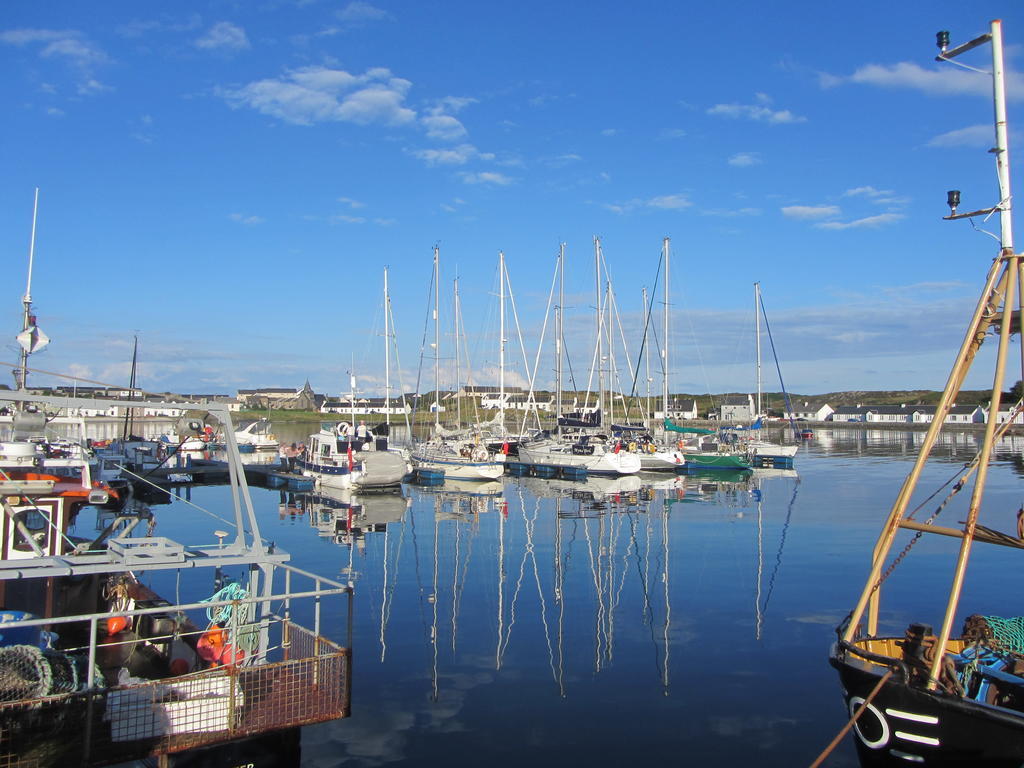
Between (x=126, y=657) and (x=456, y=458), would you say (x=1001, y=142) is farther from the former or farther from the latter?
(x=456, y=458)

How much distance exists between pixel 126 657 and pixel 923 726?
1214cm

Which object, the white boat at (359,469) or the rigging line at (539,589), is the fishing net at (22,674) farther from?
the white boat at (359,469)

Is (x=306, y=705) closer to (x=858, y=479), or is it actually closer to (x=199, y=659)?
(x=199, y=659)

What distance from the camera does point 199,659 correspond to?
13281mm

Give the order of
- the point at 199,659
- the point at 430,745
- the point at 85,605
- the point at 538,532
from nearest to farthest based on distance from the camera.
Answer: the point at 199,659, the point at 430,745, the point at 85,605, the point at 538,532

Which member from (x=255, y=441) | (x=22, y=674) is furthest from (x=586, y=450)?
(x=22, y=674)

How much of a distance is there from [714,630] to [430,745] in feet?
32.0

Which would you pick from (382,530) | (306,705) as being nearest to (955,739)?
(306,705)

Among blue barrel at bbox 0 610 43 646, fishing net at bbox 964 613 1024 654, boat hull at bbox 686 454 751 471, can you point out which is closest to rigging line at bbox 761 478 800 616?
fishing net at bbox 964 613 1024 654

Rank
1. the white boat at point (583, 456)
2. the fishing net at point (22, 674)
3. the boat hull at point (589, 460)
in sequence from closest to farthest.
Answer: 1. the fishing net at point (22, 674)
2. the boat hull at point (589, 460)
3. the white boat at point (583, 456)

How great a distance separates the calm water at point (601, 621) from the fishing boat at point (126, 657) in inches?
100

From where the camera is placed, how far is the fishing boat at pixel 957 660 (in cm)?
1118

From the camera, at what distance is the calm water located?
14508mm

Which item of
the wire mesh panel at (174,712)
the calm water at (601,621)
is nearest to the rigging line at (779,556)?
the calm water at (601,621)
